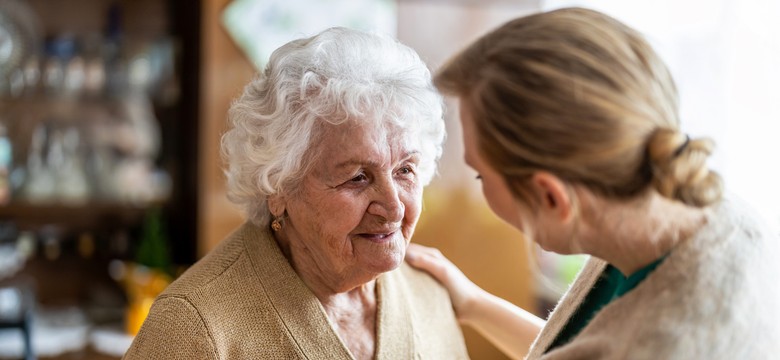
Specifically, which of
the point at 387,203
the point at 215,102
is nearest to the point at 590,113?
the point at 387,203

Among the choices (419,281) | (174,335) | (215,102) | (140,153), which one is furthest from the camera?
(140,153)

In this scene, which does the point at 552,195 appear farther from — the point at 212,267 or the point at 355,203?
the point at 212,267

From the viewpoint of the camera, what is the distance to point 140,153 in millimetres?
3424

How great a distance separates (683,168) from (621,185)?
0.23 ft

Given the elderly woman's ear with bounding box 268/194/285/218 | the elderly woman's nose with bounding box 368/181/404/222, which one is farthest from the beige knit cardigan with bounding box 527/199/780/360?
the elderly woman's ear with bounding box 268/194/285/218

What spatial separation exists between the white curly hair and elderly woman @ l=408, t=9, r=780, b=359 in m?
0.45

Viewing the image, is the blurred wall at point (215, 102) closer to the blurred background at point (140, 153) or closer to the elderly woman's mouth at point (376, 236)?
the blurred background at point (140, 153)

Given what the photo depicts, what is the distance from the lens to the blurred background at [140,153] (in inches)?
124

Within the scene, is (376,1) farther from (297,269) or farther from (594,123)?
(594,123)

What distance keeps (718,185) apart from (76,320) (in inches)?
113

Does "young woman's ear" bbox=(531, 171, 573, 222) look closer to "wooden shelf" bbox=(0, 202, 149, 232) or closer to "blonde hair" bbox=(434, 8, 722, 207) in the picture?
"blonde hair" bbox=(434, 8, 722, 207)

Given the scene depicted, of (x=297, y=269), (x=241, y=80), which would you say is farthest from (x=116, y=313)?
(x=297, y=269)

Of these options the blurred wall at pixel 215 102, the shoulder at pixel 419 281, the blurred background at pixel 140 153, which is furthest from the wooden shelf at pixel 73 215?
the shoulder at pixel 419 281

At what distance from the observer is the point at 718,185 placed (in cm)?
94
